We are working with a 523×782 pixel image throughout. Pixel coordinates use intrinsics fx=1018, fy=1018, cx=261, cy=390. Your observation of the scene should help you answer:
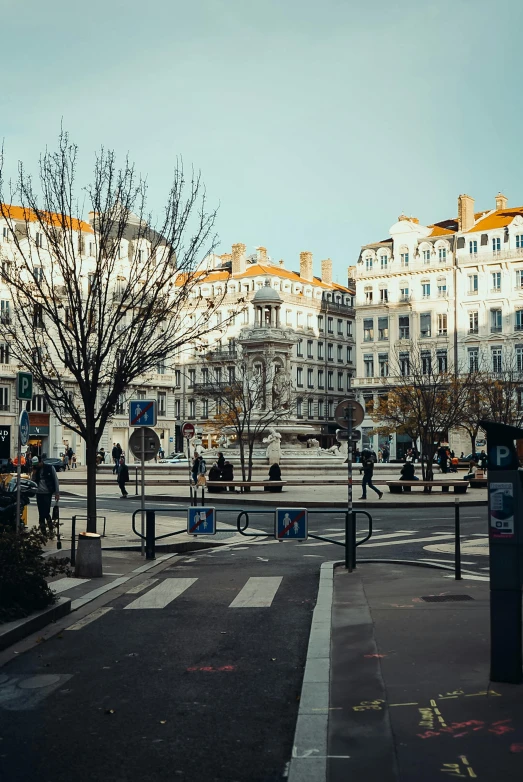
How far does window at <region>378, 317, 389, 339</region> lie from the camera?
94625mm

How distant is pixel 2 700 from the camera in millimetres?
7164

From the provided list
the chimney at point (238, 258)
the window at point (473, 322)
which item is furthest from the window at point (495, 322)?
the chimney at point (238, 258)

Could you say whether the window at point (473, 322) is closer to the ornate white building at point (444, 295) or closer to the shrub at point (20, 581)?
the ornate white building at point (444, 295)

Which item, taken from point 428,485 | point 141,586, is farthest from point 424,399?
point 141,586

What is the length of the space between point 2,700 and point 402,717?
2.85 meters

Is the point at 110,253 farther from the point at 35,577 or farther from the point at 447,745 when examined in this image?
the point at 447,745

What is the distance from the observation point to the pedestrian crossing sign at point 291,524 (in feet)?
49.3

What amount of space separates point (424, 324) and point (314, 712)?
8691 cm

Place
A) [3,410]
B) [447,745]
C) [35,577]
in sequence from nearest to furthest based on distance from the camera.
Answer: [447,745] < [35,577] < [3,410]

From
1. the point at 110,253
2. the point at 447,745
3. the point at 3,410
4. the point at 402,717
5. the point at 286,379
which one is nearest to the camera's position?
the point at 447,745

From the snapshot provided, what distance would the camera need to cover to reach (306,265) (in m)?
113

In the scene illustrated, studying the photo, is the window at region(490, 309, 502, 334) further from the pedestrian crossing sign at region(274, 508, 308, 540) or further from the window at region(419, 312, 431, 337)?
the pedestrian crossing sign at region(274, 508, 308, 540)

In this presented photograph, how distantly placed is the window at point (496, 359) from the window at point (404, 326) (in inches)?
356

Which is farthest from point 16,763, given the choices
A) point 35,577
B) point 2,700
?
point 35,577
